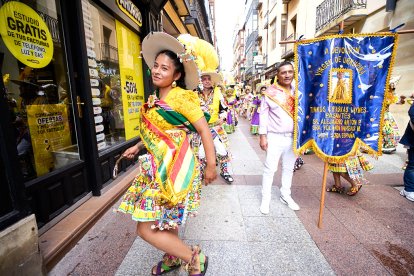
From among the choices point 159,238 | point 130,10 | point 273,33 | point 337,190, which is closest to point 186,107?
point 159,238

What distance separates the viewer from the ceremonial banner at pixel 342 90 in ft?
7.94

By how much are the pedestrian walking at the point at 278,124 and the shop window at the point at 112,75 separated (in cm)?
245

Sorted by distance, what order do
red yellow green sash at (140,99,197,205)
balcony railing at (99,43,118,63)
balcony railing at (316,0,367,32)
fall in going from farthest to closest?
balcony railing at (316,0,367,32) < balcony railing at (99,43,118,63) < red yellow green sash at (140,99,197,205)

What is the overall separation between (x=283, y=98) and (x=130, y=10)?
3.44 meters

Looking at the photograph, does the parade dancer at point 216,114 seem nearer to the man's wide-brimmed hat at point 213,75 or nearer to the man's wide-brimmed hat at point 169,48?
the man's wide-brimmed hat at point 213,75

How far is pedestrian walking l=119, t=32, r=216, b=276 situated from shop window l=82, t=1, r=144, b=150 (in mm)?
2122

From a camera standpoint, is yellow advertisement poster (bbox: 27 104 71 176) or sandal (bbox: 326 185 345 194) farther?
sandal (bbox: 326 185 345 194)

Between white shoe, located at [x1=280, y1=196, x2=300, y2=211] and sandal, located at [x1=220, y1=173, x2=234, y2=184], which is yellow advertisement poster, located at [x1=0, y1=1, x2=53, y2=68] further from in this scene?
white shoe, located at [x1=280, y1=196, x2=300, y2=211]

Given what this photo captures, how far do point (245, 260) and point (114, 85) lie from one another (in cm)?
349

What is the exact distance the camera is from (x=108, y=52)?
13.3ft

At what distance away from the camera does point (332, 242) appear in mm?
2443

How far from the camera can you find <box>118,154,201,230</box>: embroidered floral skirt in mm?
1617

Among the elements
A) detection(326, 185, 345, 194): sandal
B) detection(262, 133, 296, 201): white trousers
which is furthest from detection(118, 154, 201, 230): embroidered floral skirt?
detection(326, 185, 345, 194): sandal

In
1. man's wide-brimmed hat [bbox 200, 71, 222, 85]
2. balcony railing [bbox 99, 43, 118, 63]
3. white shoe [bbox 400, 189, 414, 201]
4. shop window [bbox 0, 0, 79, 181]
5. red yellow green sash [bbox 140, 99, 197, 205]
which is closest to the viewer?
red yellow green sash [bbox 140, 99, 197, 205]
